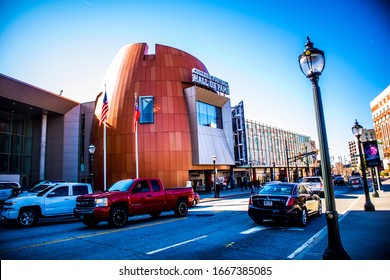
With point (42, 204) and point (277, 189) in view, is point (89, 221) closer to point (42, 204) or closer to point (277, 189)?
point (42, 204)

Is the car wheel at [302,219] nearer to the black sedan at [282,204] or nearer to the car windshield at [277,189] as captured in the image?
the black sedan at [282,204]

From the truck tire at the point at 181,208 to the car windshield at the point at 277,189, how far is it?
4683 millimetres

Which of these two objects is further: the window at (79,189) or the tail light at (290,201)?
the window at (79,189)

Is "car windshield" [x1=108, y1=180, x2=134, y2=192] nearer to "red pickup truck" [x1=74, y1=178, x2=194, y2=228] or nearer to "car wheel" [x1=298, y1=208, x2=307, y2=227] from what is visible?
"red pickup truck" [x1=74, y1=178, x2=194, y2=228]

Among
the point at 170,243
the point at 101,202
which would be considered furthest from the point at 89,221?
the point at 170,243

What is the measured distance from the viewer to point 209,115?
37.4 meters

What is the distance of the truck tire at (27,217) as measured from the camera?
11831mm

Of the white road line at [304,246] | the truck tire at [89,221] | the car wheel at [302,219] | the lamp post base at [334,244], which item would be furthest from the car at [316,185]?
the lamp post base at [334,244]

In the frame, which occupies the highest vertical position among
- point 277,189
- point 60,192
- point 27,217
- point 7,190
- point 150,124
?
point 150,124

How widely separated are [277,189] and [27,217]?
11.7 meters

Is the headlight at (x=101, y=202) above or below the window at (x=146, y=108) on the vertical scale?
below

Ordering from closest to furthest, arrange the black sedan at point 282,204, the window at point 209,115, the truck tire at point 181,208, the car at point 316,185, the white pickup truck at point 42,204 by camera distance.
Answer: the black sedan at point 282,204
the white pickup truck at point 42,204
the truck tire at point 181,208
the car at point 316,185
the window at point 209,115

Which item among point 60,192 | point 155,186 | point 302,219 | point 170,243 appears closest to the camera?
point 170,243
